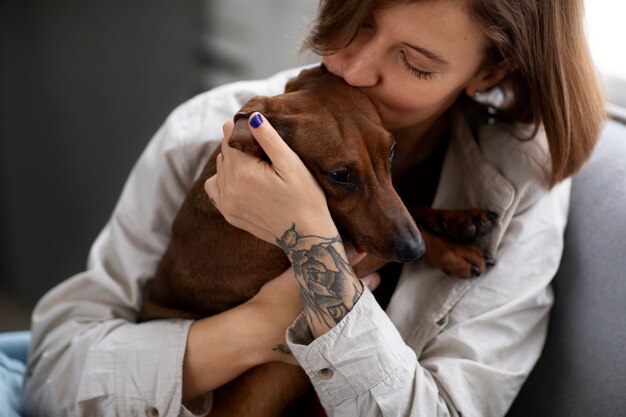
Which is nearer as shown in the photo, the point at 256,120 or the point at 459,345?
the point at 256,120

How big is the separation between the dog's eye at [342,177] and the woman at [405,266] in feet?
0.15

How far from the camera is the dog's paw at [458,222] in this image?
1.55 m

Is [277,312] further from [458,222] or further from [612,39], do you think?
[612,39]

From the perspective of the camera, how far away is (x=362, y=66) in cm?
141

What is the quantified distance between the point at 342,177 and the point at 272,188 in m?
0.13

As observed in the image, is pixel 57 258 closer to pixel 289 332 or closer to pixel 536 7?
pixel 289 332

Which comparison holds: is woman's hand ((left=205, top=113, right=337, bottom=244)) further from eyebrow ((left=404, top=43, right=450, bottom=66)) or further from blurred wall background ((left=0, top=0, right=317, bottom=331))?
blurred wall background ((left=0, top=0, right=317, bottom=331))

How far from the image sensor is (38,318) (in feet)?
5.67

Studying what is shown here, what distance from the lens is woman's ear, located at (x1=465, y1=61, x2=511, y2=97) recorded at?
1.55m

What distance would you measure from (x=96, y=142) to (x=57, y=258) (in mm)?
612

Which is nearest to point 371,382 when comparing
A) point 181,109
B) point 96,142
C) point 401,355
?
point 401,355

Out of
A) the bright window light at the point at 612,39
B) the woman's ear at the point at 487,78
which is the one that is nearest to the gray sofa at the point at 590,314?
the woman's ear at the point at 487,78

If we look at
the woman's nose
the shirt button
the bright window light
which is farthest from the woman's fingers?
the bright window light

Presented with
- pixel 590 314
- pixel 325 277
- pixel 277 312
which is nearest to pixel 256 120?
pixel 325 277
